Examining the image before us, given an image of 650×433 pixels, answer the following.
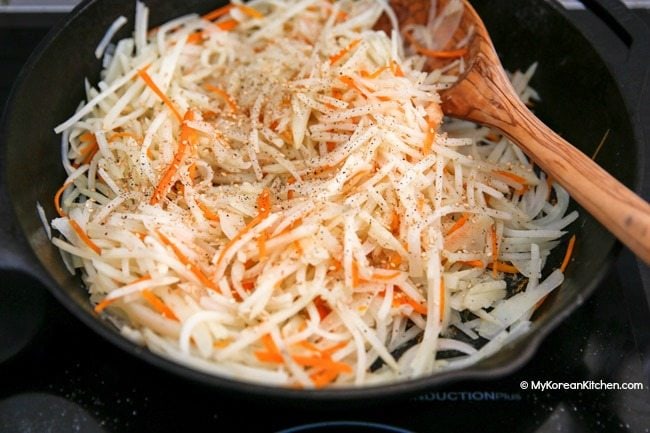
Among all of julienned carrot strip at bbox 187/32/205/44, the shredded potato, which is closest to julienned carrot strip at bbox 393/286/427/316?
the shredded potato

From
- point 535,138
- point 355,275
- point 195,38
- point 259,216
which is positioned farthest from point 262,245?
point 195,38

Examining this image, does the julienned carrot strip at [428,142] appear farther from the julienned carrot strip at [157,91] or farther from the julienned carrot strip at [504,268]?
the julienned carrot strip at [157,91]

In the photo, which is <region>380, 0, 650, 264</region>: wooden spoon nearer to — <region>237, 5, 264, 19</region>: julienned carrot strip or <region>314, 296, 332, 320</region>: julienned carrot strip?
<region>237, 5, 264, 19</region>: julienned carrot strip

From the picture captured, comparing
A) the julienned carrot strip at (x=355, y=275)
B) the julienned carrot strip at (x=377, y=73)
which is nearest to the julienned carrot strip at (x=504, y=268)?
the julienned carrot strip at (x=355, y=275)

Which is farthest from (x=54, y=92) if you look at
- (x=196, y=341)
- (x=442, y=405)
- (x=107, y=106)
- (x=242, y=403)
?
(x=442, y=405)

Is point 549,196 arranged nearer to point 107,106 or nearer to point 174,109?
point 174,109
